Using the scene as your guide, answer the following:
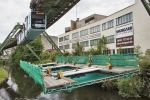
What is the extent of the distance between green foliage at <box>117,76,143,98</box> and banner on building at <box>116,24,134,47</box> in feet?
50.6

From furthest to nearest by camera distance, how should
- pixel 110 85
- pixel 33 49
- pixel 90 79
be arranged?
pixel 33 49 → pixel 110 85 → pixel 90 79

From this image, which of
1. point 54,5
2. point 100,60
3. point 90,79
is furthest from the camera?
point 54,5

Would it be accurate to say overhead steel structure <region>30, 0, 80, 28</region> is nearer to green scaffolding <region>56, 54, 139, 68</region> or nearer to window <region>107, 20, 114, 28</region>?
green scaffolding <region>56, 54, 139, 68</region>

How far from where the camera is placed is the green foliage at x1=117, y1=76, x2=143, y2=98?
12.5m

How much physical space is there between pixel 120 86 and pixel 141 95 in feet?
5.65

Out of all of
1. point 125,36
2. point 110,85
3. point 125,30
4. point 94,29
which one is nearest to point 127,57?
point 110,85

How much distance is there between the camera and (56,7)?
859 inches

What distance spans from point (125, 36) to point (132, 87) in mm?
17153

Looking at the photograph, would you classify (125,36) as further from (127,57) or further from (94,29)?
(127,57)

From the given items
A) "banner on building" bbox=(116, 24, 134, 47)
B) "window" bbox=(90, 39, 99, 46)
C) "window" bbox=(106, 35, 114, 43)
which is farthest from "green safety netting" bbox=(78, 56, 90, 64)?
"window" bbox=(90, 39, 99, 46)

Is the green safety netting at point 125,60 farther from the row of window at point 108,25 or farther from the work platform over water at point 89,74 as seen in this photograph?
the row of window at point 108,25

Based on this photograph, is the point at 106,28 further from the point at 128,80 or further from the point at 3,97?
the point at 3,97

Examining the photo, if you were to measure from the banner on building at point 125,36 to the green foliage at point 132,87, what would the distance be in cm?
1542

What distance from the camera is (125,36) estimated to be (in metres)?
28.4
